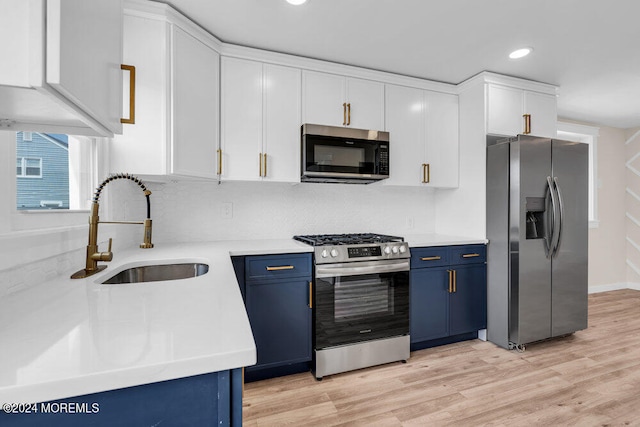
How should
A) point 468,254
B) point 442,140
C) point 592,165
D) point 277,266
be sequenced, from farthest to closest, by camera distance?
point 592,165 < point 442,140 < point 468,254 < point 277,266

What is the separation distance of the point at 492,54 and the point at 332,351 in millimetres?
2609

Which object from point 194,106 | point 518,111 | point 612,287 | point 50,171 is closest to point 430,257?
point 518,111

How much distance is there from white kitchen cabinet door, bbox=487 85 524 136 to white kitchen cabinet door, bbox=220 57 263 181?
2057 millimetres

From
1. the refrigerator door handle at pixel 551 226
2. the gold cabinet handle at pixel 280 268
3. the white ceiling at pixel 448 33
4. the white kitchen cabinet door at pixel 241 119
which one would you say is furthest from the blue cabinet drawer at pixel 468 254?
the white kitchen cabinet door at pixel 241 119

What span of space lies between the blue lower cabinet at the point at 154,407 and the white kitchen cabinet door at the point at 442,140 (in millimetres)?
2786

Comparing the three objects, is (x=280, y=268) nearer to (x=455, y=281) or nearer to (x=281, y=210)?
(x=281, y=210)

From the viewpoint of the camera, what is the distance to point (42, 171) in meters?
1.37

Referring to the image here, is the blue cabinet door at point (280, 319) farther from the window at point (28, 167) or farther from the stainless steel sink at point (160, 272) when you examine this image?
the window at point (28, 167)

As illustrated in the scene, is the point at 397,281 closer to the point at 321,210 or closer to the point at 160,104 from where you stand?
the point at 321,210

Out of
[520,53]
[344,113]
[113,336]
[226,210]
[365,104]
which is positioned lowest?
[113,336]

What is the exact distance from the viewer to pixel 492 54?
2.54m

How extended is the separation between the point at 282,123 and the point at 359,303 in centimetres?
150

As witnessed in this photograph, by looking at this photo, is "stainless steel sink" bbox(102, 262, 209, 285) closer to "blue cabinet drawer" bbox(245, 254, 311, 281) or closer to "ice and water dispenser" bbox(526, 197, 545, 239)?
"blue cabinet drawer" bbox(245, 254, 311, 281)

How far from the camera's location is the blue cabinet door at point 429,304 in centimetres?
259
